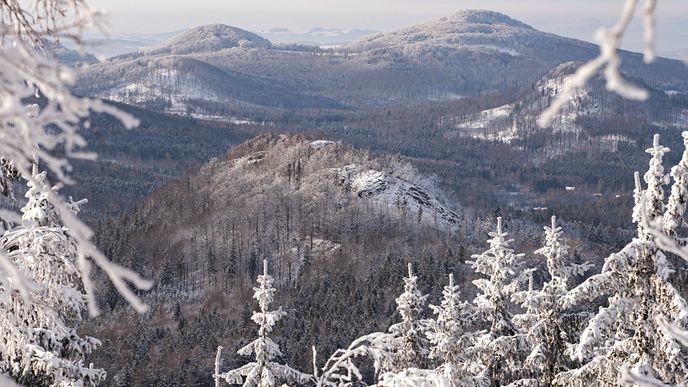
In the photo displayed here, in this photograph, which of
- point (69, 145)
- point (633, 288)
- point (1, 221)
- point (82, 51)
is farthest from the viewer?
point (633, 288)

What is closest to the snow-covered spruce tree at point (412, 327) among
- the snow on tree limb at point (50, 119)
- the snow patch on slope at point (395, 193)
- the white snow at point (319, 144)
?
the snow on tree limb at point (50, 119)

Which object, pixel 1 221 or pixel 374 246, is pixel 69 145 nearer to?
pixel 1 221

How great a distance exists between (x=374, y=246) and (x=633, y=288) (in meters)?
65.7

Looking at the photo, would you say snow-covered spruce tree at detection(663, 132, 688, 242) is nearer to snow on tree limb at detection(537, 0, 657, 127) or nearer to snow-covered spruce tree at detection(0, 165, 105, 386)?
snow-covered spruce tree at detection(0, 165, 105, 386)

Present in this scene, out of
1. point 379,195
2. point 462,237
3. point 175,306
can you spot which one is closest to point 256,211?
point 379,195

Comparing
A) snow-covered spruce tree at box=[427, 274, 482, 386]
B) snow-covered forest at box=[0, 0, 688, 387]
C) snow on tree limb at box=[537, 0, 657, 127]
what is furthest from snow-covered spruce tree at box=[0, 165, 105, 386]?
snow-covered spruce tree at box=[427, 274, 482, 386]

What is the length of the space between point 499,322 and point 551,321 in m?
1.95

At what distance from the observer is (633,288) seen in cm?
1127

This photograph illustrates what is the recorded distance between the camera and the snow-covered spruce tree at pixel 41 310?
7.41m

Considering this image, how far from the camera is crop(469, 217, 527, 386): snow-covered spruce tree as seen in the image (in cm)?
1580

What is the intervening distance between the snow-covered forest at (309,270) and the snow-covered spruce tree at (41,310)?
0.03 m

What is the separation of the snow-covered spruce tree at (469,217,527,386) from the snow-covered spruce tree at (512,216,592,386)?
83 cm

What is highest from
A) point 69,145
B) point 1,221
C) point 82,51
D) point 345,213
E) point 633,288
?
point 82,51

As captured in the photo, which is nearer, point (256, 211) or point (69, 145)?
point (69, 145)
